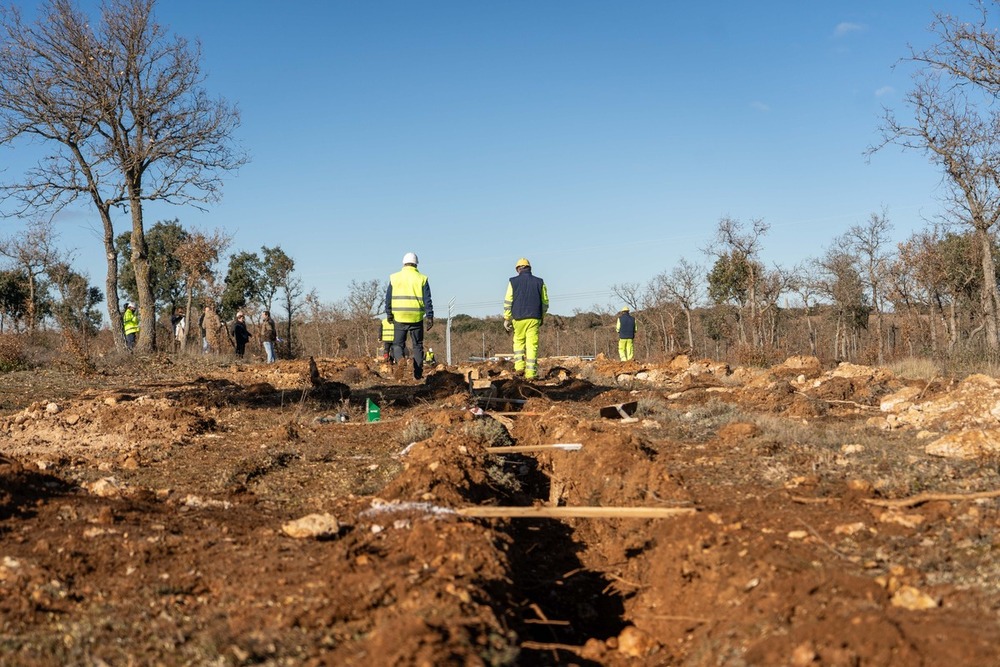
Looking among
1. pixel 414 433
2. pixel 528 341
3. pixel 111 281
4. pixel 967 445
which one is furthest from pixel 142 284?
pixel 967 445

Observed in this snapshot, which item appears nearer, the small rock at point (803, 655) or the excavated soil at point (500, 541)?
the small rock at point (803, 655)

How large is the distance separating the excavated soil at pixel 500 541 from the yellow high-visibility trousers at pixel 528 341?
3.50m

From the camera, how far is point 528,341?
43.5 feet

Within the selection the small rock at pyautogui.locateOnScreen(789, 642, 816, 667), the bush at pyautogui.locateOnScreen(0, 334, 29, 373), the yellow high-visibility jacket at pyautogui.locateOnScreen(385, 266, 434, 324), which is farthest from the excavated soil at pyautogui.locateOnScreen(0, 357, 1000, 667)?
the bush at pyautogui.locateOnScreen(0, 334, 29, 373)

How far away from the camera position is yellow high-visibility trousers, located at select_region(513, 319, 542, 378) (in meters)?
13.1

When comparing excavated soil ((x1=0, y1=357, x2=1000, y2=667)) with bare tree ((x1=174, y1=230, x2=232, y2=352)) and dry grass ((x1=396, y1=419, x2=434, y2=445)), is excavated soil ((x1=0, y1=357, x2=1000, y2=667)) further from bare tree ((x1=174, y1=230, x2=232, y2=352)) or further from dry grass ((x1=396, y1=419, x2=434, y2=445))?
bare tree ((x1=174, y1=230, x2=232, y2=352))

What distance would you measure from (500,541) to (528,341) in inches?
338

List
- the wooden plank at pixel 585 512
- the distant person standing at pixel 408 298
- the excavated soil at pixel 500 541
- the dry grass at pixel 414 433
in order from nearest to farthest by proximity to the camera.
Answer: the excavated soil at pixel 500 541, the wooden plank at pixel 585 512, the dry grass at pixel 414 433, the distant person standing at pixel 408 298

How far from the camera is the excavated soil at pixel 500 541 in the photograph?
3283 mm

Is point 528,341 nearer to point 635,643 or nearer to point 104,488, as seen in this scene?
point 104,488

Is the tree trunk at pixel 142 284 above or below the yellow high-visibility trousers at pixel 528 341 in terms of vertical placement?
above

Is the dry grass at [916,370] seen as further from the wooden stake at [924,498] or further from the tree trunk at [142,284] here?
the tree trunk at [142,284]

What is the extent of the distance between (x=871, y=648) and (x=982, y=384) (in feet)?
29.7

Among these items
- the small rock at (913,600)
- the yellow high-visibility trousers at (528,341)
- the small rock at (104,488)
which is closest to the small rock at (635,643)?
the small rock at (913,600)
